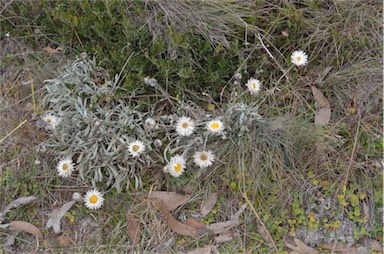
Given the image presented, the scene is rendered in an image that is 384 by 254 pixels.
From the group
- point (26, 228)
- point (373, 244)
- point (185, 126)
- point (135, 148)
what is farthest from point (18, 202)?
point (373, 244)

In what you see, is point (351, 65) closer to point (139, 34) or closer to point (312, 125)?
point (312, 125)

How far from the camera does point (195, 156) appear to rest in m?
2.53

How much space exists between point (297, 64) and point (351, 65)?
1.01 ft

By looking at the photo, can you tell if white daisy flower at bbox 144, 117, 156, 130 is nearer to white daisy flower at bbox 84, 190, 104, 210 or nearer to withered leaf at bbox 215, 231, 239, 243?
white daisy flower at bbox 84, 190, 104, 210

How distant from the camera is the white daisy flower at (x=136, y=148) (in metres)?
2.53

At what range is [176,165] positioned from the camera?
2.51 metres

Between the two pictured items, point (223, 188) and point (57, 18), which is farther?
point (57, 18)

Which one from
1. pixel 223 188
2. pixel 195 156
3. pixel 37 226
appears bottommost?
pixel 37 226

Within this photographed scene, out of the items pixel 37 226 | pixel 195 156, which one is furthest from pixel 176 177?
pixel 37 226

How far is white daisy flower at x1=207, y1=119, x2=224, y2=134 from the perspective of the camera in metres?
2.52

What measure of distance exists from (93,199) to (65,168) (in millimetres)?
208

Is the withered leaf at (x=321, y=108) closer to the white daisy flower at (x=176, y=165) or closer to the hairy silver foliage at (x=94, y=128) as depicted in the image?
the white daisy flower at (x=176, y=165)

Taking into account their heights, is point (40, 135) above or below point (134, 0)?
below

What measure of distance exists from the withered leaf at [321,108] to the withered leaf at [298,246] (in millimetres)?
624
